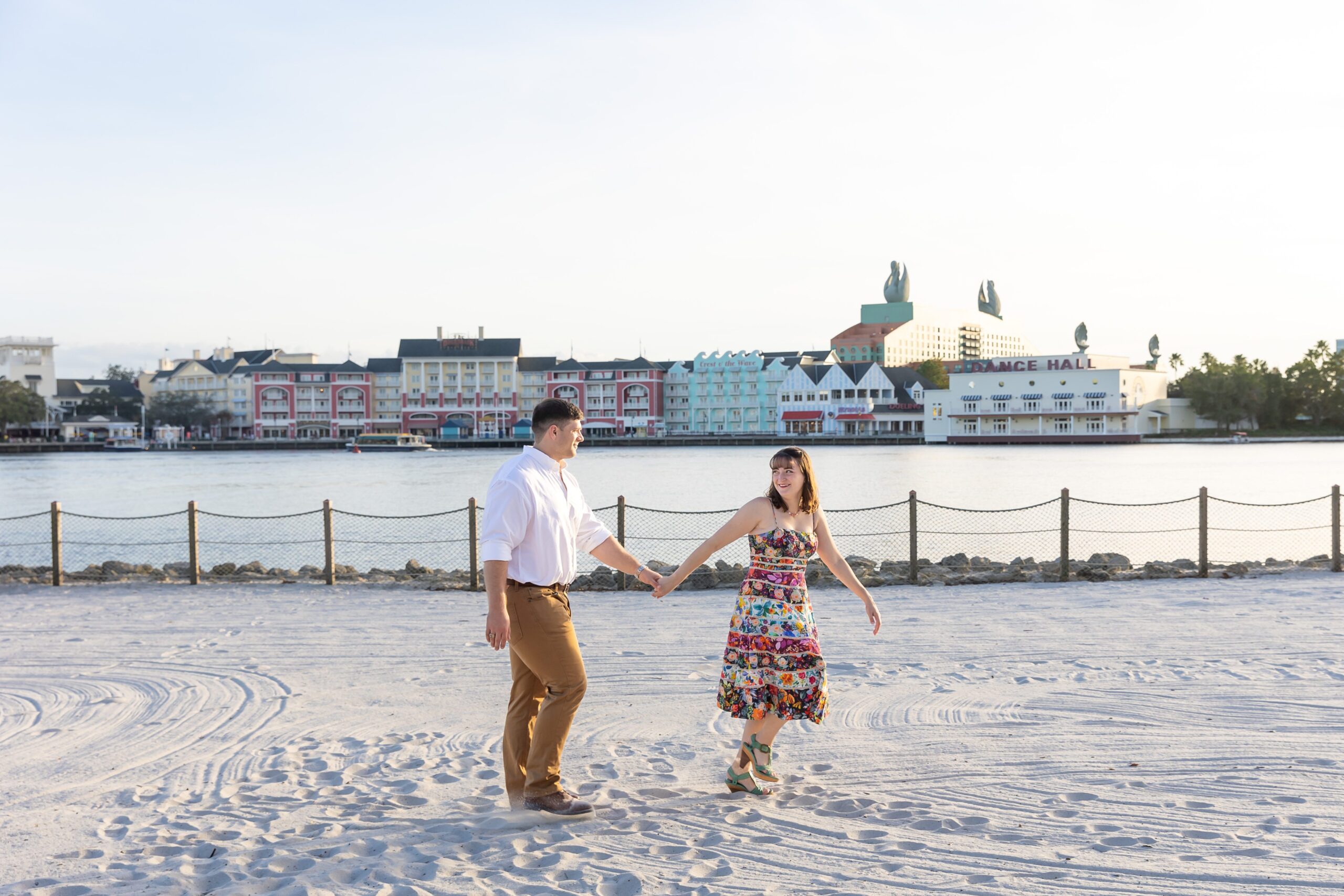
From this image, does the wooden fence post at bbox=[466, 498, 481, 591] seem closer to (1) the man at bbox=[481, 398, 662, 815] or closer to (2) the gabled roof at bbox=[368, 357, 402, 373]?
(1) the man at bbox=[481, 398, 662, 815]

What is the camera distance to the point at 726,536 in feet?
15.6

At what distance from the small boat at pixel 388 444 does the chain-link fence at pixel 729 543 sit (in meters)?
73.1

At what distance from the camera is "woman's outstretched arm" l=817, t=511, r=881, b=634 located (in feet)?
15.7

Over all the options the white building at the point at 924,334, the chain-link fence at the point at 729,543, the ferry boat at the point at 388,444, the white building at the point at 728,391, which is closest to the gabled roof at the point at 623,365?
the white building at the point at 728,391

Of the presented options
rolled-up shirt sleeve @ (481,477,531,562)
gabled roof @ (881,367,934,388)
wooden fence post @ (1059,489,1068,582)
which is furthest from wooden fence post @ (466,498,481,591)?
gabled roof @ (881,367,934,388)

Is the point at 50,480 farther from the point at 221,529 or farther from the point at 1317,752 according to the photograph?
the point at 1317,752

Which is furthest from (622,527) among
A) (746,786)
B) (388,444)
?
(388,444)

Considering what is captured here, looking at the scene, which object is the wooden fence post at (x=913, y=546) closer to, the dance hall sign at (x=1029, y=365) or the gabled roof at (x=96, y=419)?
the dance hall sign at (x=1029, y=365)

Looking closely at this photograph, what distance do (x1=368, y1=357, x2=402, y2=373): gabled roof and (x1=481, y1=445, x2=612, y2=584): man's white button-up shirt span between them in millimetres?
120137

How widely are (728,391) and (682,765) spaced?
112438 mm

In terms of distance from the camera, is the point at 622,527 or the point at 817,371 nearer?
the point at 622,527

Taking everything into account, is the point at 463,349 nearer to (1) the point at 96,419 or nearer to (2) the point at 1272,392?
(1) the point at 96,419

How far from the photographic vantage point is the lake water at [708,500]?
68.5 feet

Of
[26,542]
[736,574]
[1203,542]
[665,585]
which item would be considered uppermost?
[665,585]
